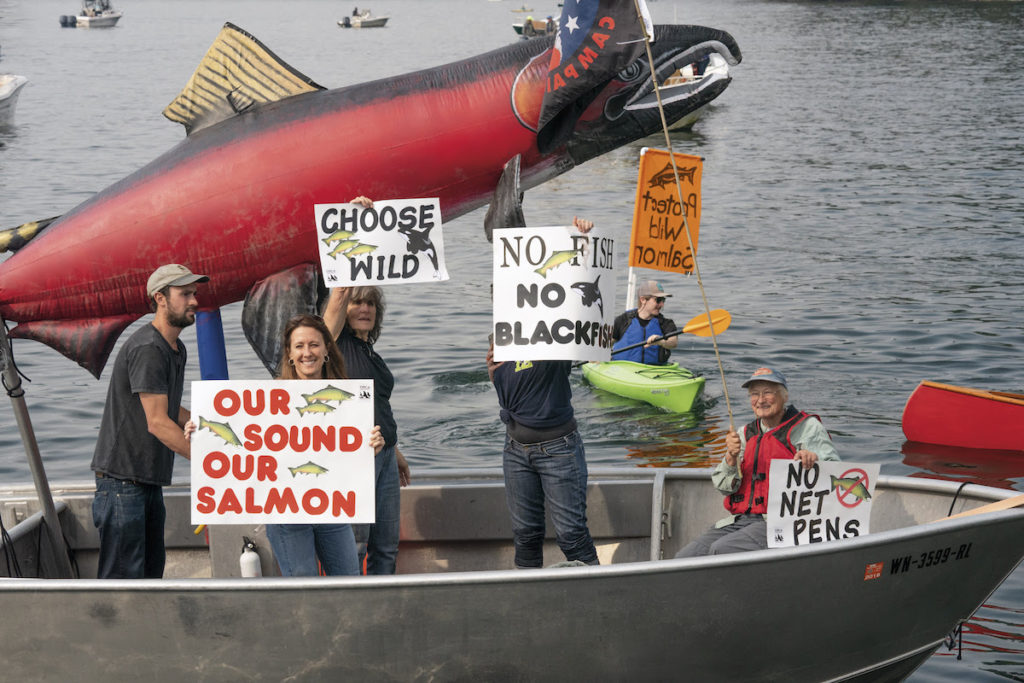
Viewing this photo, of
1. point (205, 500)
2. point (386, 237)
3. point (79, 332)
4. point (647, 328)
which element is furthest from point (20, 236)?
point (647, 328)

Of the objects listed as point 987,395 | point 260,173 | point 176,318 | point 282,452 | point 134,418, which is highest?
point 260,173

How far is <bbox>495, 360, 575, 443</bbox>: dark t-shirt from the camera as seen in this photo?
7.09 meters

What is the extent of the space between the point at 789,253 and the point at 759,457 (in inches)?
668

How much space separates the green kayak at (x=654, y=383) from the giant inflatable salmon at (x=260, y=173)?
633 centimetres

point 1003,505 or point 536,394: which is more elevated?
point 536,394

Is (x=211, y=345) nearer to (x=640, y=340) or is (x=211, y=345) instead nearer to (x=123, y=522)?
(x=123, y=522)

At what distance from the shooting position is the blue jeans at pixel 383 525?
7109 millimetres

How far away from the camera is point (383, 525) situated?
7.23 metres

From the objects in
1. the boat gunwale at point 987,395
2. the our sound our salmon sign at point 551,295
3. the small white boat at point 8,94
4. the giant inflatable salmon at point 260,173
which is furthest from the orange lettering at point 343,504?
the small white boat at point 8,94

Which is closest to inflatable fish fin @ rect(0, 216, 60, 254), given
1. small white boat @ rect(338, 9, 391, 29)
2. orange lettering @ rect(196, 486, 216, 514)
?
orange lettering @ rect(196, 486, 216, 514)

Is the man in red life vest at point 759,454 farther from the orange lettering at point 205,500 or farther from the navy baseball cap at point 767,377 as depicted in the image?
the orange lettering at point 205,500

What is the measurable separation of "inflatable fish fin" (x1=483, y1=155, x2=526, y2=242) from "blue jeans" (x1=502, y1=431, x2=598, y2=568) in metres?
1.32

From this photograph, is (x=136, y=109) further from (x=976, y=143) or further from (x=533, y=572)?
(x=533, y=572)

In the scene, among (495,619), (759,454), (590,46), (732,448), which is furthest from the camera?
(590,46)
